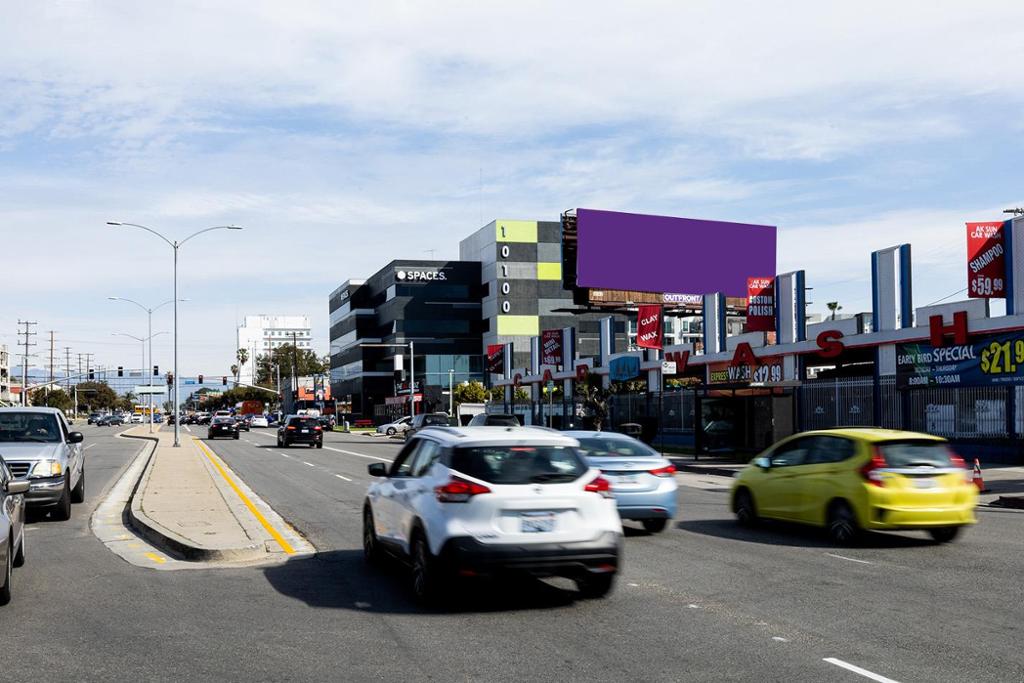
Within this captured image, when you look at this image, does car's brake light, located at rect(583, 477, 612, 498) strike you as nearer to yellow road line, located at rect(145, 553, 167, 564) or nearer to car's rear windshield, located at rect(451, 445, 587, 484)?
car's rear windshield, located at rect(451, 445, 587, 484)

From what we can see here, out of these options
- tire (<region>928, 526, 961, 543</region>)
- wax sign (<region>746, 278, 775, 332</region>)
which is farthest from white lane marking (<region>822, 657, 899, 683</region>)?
wax sign (<region>746, 278, 775, 332</region>)

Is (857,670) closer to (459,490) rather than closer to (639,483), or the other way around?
(459,490)

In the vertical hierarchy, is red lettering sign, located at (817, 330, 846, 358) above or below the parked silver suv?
above

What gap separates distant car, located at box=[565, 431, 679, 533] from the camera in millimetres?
14555

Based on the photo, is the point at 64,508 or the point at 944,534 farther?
the point at 64,508

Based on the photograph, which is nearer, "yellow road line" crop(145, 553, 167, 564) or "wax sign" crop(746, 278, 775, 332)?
"yellow road line" crop(145, 553, 167, 564)

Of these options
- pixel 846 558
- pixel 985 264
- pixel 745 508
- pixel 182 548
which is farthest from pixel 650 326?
pixel 182 548

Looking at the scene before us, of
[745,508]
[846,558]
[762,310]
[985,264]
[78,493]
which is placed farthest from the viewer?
[762,310]

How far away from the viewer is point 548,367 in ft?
231

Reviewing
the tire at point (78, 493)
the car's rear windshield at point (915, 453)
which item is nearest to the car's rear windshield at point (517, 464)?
the car's rear windshield at point (915, 453)

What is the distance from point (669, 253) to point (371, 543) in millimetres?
60528

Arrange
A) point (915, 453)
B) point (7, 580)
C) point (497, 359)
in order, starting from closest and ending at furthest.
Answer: point (7, 580)
point (915, 453)
point (497, 359)

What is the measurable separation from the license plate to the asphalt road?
73cm

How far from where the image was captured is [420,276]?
118 metres
